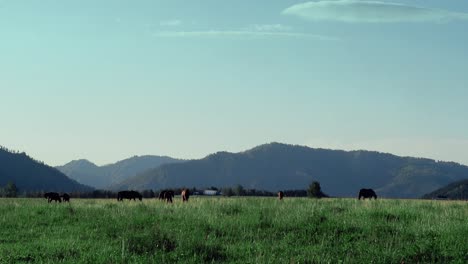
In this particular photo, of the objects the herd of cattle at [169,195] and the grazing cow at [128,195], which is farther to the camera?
the grazing cow at [128,195]

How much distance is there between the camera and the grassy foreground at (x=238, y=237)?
1578 centimetres

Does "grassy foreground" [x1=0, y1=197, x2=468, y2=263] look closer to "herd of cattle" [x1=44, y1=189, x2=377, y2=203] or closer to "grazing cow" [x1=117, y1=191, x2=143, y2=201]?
"herd of cattle" [x1=44, y1=189, x2=377, y2=203]

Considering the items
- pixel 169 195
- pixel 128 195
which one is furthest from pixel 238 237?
pixel 128 195

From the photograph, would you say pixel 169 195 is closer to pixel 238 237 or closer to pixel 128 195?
pixel 128 195

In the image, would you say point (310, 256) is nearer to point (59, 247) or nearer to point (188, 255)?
point (188, 255)

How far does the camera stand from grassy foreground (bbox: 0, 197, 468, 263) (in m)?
15.8

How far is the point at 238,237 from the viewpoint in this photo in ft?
A: 62.0

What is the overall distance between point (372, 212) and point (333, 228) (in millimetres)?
4527

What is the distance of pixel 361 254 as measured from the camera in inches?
634

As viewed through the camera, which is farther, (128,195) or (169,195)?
(128,195)

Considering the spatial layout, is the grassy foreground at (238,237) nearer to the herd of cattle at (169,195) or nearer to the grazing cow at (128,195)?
the herd of cattle at (169,195)

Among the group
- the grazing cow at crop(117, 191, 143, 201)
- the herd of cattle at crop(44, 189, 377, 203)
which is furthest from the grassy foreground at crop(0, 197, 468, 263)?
the grazing cow at crop(117, 191, 143, 201)

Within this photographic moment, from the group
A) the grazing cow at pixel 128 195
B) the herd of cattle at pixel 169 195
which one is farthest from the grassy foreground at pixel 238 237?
the grazing cow at pixel 128 195

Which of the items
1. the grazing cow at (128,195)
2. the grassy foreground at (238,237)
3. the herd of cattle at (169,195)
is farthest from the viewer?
the grazing cow at (128,195)
